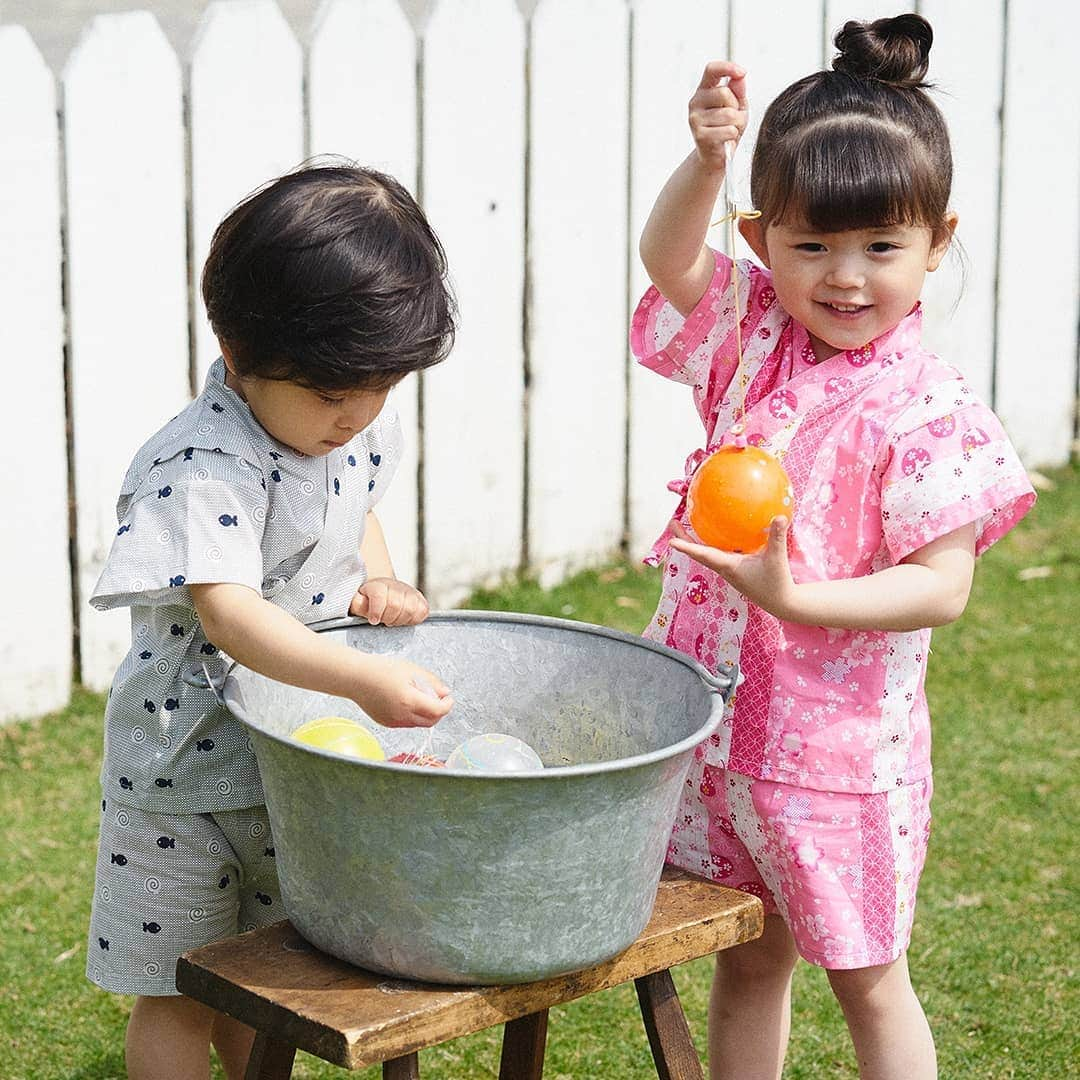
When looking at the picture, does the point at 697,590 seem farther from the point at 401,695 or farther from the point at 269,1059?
the point at 269,1059

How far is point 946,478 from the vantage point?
6.49ft

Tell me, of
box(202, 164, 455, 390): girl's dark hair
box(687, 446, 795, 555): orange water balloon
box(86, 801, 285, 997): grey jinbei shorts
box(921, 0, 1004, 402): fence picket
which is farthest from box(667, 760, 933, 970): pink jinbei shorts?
box(921, 0, 1004, 402): fence picket

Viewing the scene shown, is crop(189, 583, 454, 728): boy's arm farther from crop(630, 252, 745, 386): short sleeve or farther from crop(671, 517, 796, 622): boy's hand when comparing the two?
crop(630, 252, 745, 386): short sleeve

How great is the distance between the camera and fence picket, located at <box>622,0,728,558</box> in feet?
14.8

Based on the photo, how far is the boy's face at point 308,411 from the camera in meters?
1.86

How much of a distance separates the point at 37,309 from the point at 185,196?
432 mm

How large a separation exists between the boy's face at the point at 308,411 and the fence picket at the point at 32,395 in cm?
189

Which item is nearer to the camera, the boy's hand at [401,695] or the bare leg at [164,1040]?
the boy's hand at [401,695]

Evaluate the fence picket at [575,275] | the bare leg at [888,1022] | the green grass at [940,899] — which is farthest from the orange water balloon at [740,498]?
the fence picket at [575,275]

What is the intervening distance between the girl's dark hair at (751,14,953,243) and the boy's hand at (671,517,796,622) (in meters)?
0.42

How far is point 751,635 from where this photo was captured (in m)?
2.10

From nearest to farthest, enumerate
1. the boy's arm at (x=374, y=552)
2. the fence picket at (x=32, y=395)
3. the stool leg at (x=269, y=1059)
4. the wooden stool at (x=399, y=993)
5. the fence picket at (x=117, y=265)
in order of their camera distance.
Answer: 1. the wooden stool at (x=399, y=993)
2. the stool leg at (x=269, y=1059)
3. the boy's arm at (x=374, y=552)
4. the fence picket at (x=32, y=395)
5. the fence picket at (x=117, y=265)

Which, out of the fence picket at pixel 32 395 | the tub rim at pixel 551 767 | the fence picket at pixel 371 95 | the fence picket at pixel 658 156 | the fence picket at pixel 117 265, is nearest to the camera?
the tub rim at pixel 551 767

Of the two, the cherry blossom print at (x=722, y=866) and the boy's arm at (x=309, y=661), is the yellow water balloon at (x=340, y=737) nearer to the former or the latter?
the boy's arm at (x=309, y=661)
